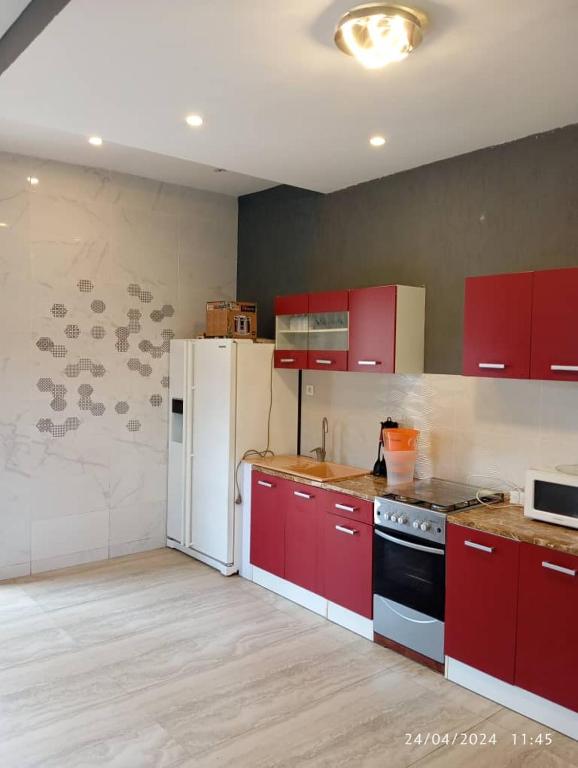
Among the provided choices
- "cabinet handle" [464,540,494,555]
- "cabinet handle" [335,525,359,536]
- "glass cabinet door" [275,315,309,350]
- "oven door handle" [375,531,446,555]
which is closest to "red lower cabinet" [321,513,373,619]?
"cabinet handle" [335,525,359,536]

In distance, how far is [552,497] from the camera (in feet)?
9.69

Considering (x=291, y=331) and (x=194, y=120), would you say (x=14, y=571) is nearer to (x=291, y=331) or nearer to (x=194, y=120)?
(x=291, y=331)

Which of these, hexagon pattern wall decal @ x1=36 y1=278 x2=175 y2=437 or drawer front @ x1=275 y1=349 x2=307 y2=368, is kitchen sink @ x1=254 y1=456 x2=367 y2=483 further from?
hexagon pattern wall decal @ x1=36 y1=278 x2=175 y2=437

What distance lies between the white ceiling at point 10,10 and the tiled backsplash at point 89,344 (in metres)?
1.82

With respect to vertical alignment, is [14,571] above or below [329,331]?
below

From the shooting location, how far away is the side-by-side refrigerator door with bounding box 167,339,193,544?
493cm

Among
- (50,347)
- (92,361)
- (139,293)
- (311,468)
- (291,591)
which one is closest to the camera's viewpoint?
(291,591)

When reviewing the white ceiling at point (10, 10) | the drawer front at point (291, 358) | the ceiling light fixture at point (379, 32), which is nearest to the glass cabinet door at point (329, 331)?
the drawer front at point (291, 358)

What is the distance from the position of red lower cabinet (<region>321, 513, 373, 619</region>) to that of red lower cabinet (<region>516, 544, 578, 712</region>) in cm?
96

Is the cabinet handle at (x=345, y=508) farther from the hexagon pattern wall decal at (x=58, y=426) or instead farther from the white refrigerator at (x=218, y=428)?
the hexagon pattern wall decal at (x=58, y=426)

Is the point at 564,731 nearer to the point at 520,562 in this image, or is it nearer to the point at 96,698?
the point at 520,562

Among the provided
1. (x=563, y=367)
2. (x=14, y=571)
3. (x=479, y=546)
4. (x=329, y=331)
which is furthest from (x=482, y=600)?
(x=14, y=571)

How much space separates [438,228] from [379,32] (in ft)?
5.83

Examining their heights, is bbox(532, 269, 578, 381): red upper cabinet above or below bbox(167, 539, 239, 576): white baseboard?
above
